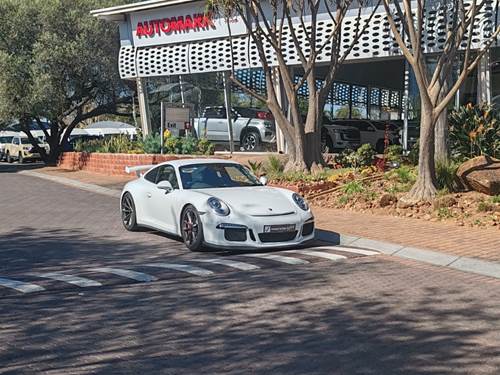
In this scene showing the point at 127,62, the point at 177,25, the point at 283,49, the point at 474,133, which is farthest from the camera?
the point at 127,62

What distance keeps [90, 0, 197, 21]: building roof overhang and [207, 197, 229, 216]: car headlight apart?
54.2 ft

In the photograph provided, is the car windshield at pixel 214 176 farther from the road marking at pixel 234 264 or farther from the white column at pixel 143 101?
the white column at pixel 143 101

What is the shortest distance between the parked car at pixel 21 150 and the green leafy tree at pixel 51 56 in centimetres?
803

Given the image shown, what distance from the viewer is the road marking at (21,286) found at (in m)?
7.05

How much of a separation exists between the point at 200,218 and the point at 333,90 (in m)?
18.5

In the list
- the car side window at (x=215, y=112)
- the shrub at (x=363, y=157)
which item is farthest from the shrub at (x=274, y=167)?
the car side window at (x=215, y=112)

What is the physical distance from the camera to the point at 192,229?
949 centimetres

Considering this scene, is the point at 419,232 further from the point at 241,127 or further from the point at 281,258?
the point at 241,127

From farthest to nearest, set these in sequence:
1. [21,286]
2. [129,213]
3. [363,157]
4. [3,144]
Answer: [3,144] → [363,157] → [129,213] → [21,286]

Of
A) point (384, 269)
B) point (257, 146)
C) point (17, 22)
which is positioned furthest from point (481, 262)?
point (17, 22)

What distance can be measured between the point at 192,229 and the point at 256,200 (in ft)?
3.26

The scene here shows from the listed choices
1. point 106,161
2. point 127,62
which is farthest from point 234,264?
point 127,62

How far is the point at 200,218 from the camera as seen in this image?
9.24 m

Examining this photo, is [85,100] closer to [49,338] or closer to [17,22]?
[17,22]
